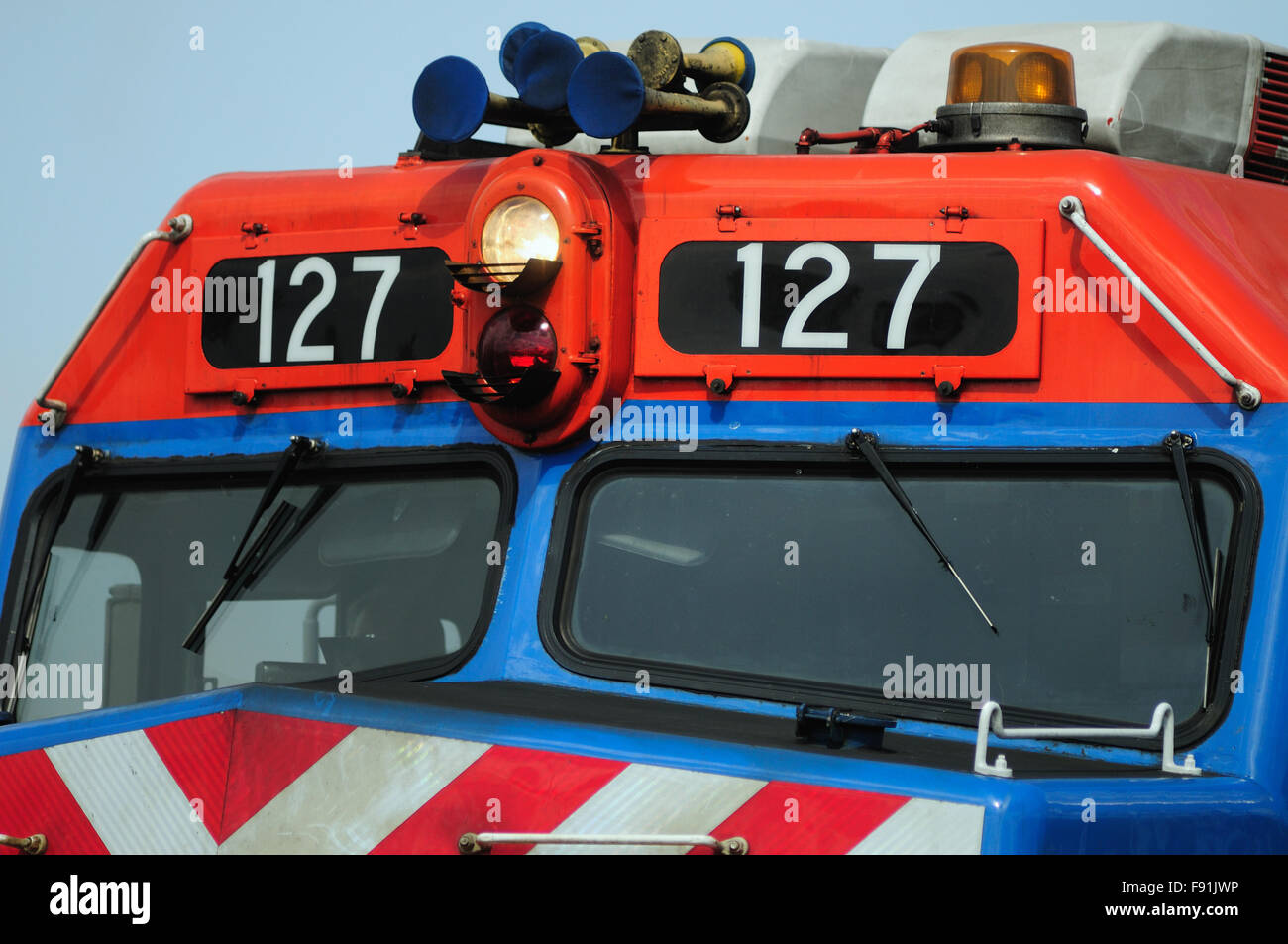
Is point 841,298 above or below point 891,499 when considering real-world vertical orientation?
above

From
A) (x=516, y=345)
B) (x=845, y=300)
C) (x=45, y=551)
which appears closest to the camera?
(x=845, y=300)

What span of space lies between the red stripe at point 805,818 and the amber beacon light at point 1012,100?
1.92 meters

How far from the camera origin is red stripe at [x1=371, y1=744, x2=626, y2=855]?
123 inches

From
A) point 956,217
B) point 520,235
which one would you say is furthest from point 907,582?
point 520,235

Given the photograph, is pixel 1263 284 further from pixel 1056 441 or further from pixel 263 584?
pixel 263 584

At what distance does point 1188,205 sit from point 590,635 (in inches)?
60.8

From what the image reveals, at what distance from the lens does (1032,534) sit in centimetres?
368

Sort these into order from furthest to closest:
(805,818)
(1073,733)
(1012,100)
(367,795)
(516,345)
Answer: (1012,100), (516,345), (367,795), (1073,733), (805,818)

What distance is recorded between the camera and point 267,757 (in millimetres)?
3248

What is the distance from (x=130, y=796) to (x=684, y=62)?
2170 millimetres

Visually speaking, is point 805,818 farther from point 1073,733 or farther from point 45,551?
point 45,551

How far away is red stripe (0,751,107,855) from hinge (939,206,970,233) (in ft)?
6.76

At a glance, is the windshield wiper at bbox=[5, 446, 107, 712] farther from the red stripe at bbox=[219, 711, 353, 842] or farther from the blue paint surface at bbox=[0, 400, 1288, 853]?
the red stripe at bbox=[219, 711, 353, 842]

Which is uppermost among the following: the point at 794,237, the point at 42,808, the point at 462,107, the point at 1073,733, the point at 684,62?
the point at 684,62
